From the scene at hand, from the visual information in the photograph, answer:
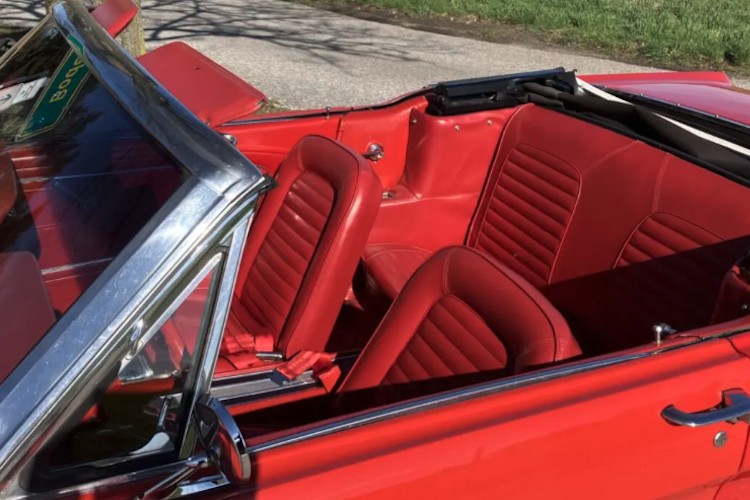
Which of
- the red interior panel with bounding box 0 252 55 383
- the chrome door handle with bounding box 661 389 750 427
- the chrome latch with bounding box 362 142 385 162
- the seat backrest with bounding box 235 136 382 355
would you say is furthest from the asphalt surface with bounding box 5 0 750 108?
the chrome door handle with bounding box 661 389 750 427

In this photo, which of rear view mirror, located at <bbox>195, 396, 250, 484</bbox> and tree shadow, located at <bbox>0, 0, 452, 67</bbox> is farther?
tree shadow, located at <bbox>0, 0, 452, 67</bbox>

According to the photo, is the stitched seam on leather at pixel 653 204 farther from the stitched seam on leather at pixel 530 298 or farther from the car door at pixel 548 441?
the car door at pixel 548 441

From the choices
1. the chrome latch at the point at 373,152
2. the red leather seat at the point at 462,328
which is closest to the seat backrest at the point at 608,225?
the chrome latch at the point at 373,152

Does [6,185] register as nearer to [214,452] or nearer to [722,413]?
[214,452]

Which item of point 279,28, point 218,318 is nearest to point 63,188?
point 218,318

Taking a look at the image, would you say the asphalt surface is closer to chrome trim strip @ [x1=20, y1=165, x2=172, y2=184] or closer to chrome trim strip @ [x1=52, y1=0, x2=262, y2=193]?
chrome trim strip @ [x1=52, y1=0, x2=262, y2=193]

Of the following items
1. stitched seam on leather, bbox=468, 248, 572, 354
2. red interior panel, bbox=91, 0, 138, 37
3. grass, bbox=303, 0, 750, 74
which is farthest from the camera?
grass, bbox=303, 0, 750, 74

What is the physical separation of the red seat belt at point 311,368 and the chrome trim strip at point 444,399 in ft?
2.87

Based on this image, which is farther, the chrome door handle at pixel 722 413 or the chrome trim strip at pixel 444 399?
the chrome door handle at pixel 722 413

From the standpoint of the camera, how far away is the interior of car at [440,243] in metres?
1.83

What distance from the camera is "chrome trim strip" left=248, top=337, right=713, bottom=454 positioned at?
4.83ft

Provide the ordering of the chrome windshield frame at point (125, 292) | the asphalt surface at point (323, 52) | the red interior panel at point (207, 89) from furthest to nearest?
the asphalt surface at point (323, 52)
the red interior panel at point (207, 89)
the chrome windshield frame at point (125, 292)

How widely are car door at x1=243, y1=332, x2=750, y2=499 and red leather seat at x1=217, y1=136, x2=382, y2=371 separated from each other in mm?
1055

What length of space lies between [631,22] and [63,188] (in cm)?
976
